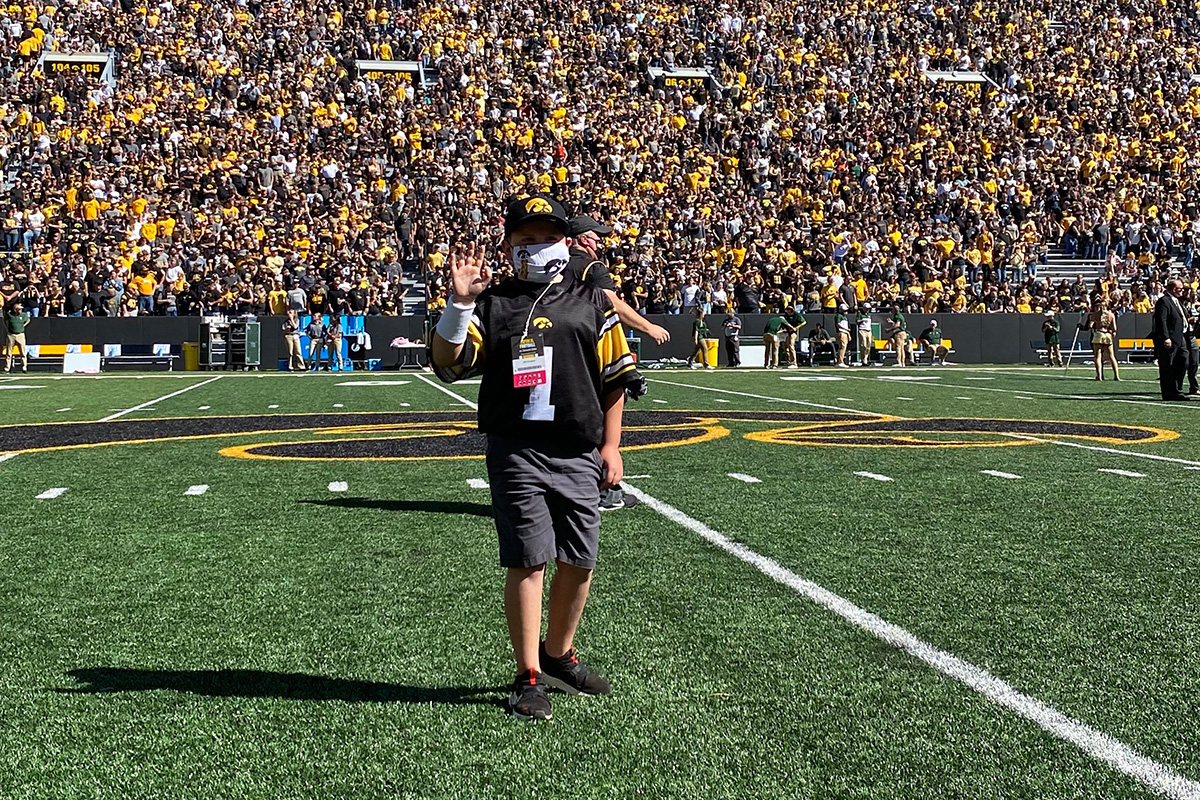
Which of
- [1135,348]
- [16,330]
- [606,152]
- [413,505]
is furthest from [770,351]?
[413,505]

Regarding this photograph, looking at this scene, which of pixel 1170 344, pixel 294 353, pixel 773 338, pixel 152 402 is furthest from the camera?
Answer: pixel 773 338

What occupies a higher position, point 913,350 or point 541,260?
point 541,260

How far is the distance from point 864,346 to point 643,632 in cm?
2781

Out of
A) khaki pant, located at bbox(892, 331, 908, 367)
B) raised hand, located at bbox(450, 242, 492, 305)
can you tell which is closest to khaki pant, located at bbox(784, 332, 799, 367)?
khaki pant, located at bbox(892, 331, 908, 367)

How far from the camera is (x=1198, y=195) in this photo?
39438 mm

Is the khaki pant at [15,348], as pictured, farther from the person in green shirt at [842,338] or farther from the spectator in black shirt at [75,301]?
the person in green shirt at [842,338]

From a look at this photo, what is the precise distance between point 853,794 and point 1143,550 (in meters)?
3.47

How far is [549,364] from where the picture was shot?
3.80 m

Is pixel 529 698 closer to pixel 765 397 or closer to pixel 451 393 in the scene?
pixel 765 397

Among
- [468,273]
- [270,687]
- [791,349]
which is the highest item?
[468,273]

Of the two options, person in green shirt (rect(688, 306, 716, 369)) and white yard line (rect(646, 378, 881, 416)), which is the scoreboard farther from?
white yard line (rect(646, 378, 881, 416))

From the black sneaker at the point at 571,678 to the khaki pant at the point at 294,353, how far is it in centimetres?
2617

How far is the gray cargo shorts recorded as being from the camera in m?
3.73

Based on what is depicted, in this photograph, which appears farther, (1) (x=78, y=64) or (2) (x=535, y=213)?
(1) (x=78, y=64)
